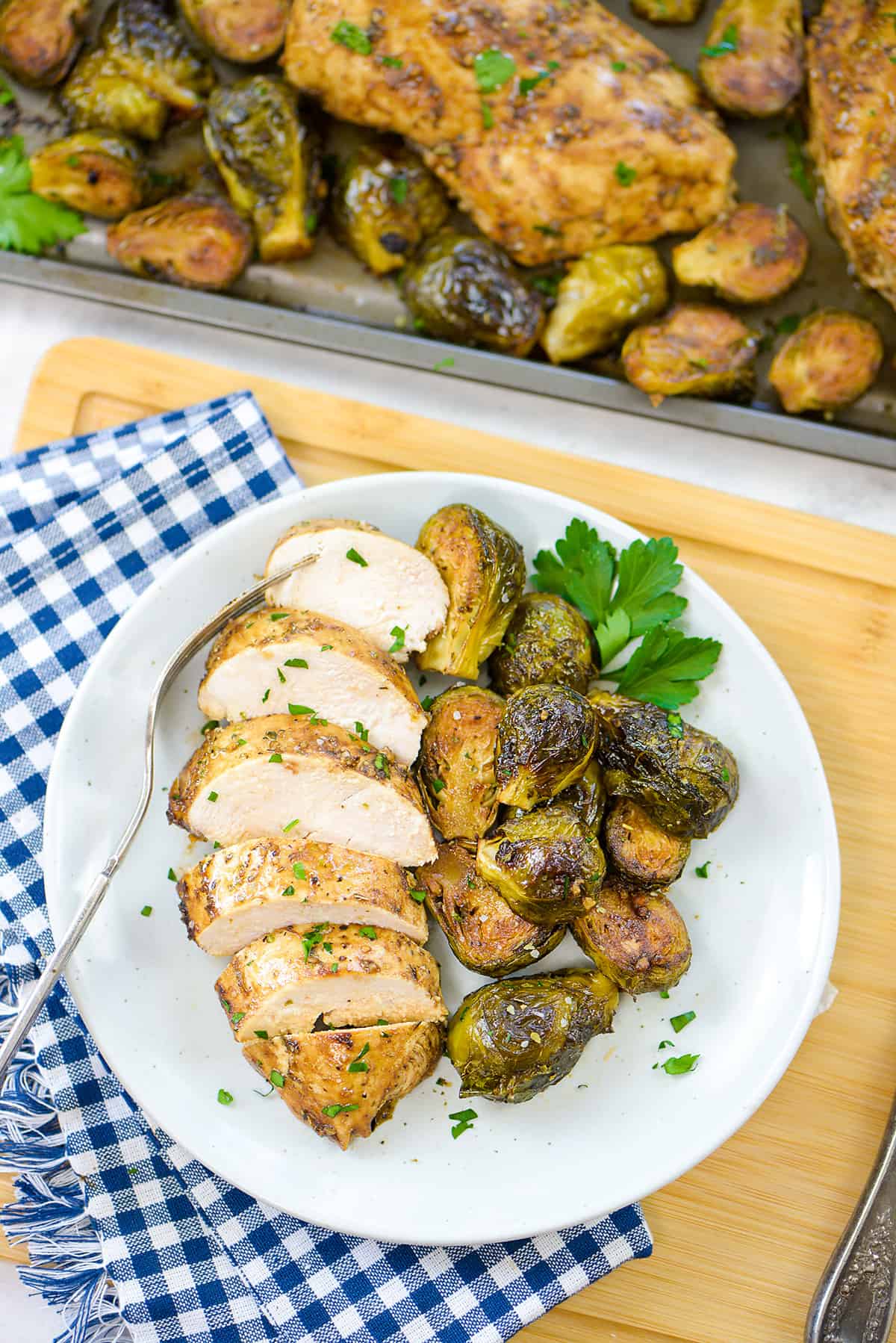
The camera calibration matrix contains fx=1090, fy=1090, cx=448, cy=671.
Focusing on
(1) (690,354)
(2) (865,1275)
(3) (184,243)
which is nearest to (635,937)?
(2) (865,1275)

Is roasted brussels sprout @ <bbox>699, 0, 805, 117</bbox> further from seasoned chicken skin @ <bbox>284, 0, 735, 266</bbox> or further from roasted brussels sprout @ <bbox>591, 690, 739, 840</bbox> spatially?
roasted brussels sprout @ <bbox>591, 690, 739, 840</bbox>

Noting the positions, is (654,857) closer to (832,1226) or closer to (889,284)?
(832,1226)

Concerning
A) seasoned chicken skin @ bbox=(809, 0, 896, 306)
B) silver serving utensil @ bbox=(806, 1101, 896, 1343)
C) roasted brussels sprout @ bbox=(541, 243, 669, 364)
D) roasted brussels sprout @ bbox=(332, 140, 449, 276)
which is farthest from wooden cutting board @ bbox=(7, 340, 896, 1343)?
seasoned chicken skin @ bbox=(809, 0, 896, 306)

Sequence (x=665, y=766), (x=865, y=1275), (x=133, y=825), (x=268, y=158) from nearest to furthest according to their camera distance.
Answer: (x=665, y=766) → (x=133, y=825) → (x=865, y=1275) → (x=268, y=158)

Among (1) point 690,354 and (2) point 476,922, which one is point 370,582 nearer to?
(2) point 476,922

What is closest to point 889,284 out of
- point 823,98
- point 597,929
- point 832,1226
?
point 823,98

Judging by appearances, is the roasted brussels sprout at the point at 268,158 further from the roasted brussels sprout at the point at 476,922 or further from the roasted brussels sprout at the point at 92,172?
the roasted brussels sprout at the point at 476,922
